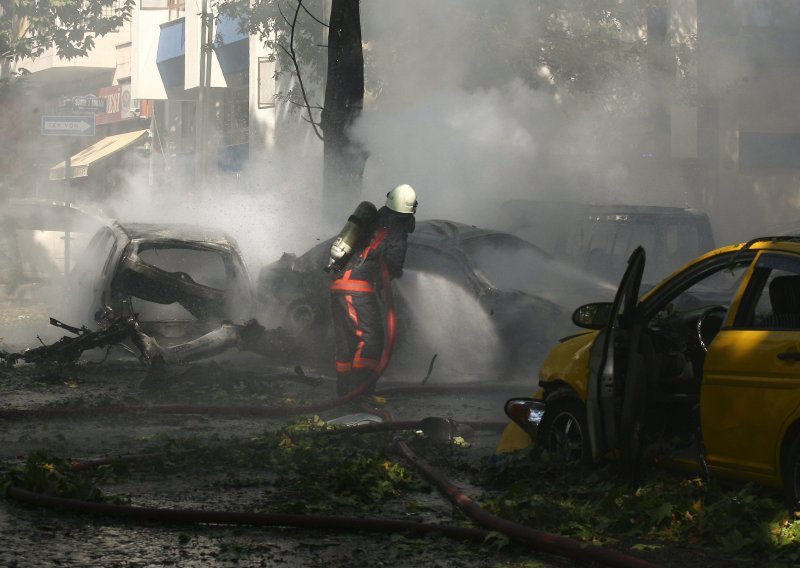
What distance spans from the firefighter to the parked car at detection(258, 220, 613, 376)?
5.27 ft

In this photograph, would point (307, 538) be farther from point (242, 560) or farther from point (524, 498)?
point (524, 498)

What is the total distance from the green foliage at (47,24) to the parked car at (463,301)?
22.0 m

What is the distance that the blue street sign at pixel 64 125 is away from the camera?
96.1 feet

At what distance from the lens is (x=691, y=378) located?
256 inches

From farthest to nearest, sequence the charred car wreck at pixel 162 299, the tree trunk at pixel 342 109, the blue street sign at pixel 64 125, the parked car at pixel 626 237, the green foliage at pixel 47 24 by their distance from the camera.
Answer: the green foliage at pixel 47 24, the blue street sign at pixel 64 125, the tree trunk at pixel 342 109, the parked car at pixel 626 237, the charred car wreck at pixel 162 299

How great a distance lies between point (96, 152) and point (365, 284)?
40443 mm

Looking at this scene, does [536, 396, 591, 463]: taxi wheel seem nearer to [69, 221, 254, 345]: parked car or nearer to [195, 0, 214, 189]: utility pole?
[69, 221, 254, 345]: parked car

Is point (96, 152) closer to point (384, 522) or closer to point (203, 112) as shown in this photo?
point (203, 112)

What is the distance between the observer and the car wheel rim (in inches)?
261

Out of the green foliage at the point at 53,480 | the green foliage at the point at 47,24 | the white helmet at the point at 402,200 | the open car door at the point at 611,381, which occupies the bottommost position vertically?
the green foliage at the point at 53,480

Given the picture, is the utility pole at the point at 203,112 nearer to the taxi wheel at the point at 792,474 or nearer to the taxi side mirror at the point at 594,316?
the taxi side mirror at the point at 594,316

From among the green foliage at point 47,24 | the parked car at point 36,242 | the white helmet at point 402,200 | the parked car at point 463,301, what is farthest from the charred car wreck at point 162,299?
the green foliage at point 47,24

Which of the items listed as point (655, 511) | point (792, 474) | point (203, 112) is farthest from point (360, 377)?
point (203, 112)

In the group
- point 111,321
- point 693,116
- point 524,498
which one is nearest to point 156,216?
point 693,116
